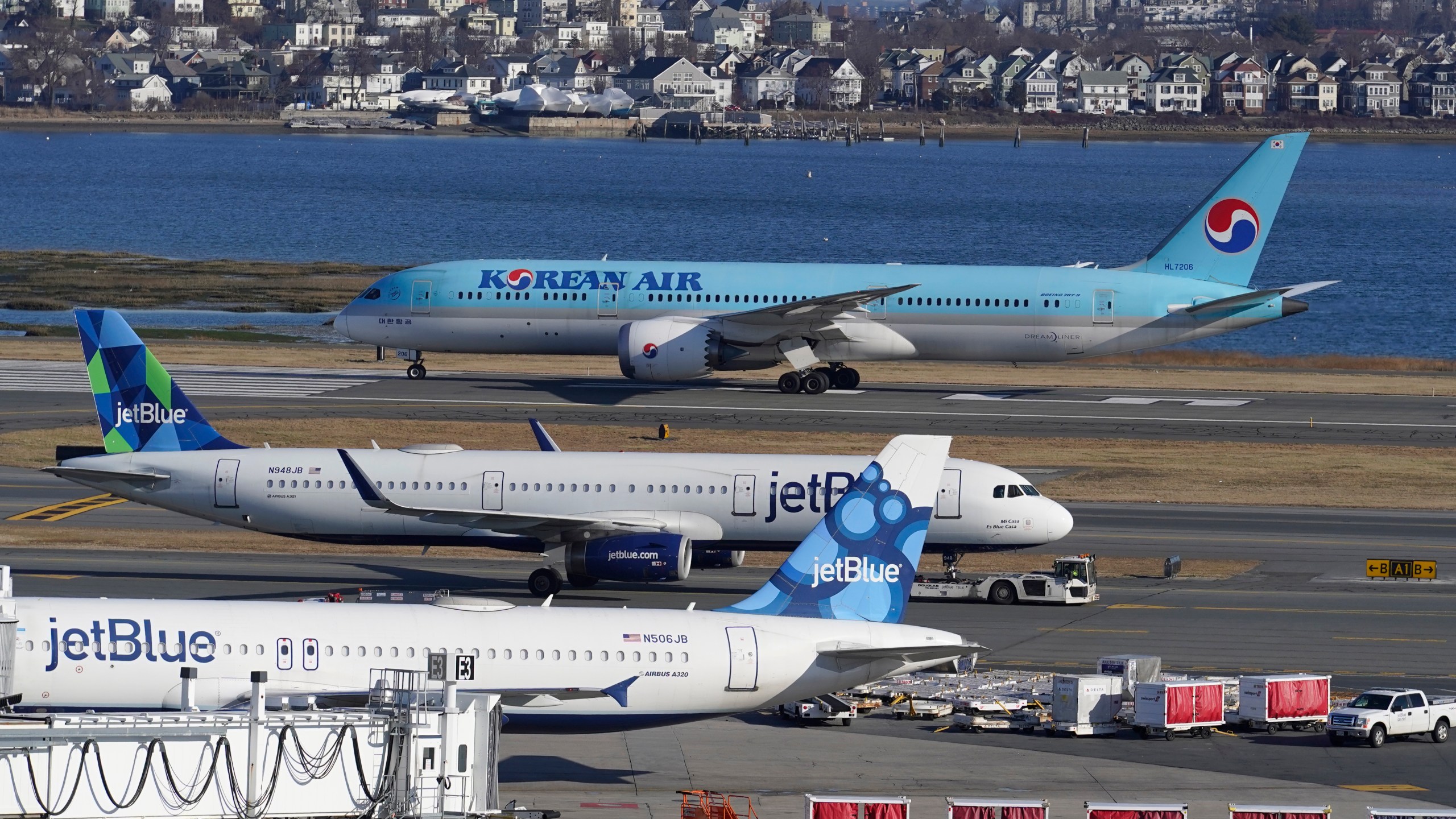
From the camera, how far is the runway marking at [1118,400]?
294 feet

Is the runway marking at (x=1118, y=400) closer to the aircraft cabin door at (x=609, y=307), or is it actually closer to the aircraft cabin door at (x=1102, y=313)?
the aircraft cabin door at (x=1102, y=313)

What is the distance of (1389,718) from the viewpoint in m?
40.5

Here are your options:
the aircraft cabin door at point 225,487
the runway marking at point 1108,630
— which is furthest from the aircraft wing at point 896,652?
the aircraft cabin door at point 225,487

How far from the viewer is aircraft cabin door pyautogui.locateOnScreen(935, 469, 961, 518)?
5331cm

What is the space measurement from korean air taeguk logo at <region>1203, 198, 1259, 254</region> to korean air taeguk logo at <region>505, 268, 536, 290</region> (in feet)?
105

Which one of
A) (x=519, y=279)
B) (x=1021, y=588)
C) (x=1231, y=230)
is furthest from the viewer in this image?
(x=1231, y=230)

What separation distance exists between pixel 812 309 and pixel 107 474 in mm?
39822

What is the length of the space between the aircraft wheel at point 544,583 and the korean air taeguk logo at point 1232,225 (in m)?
47.5

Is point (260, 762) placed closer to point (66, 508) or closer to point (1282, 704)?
point (1282, 704)

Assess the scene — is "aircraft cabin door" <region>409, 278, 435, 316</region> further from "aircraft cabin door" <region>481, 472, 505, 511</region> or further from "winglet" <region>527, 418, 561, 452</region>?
"aircraft cabin door" <region>481, 472, 505, 511</region>

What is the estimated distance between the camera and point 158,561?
58000 millimetres

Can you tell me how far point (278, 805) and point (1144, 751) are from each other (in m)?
20.2

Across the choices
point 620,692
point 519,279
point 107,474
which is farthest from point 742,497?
point 519,279

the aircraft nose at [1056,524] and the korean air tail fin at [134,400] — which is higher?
the korean air tail fin at [134,400]
